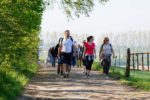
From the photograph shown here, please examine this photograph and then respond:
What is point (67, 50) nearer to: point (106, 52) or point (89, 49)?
point (89, 49)

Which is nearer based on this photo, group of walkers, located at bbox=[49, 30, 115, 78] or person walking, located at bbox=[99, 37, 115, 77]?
group of walkers, located at bbox=[49, 30, 115, 78]

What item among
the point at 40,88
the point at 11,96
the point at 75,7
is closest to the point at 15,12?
the point at 11,96

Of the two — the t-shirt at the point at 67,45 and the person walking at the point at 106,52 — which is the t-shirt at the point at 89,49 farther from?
the t-shirt at the point at 67,45

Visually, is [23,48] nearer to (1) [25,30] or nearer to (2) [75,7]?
(1) [25,30]

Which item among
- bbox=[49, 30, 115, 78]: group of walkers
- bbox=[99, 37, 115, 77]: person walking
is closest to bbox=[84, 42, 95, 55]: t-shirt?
bbox=[49, 30, 115, 78]: group of walkers

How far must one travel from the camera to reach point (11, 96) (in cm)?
1389

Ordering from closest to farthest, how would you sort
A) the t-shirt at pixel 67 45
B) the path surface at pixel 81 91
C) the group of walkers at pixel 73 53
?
the path surface at pixel 81 91 → the t-shirt at pixel 67 45 → the group of walkers at pixel 73 53

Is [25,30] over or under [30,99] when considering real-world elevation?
over

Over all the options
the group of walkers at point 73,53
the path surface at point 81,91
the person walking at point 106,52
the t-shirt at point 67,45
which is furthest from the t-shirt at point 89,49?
the path surface at point 81,91

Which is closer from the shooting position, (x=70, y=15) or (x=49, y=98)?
(x=49, y=98)

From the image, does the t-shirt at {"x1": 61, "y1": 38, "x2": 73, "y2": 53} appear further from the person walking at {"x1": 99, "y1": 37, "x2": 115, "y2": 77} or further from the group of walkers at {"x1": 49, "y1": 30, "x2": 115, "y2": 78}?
the person walking at {"x1": 99, "y1": 37, "x2": 115, "y2": 77}

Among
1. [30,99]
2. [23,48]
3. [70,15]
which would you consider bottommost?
[30,99]

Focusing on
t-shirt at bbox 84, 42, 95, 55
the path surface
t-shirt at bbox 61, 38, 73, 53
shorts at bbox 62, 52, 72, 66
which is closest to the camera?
the path surface

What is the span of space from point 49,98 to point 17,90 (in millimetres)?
1087
